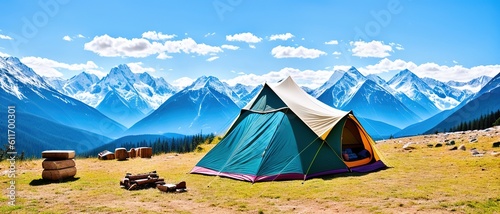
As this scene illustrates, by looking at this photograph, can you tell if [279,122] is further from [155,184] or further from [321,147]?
[155,184]

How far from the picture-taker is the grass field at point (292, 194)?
11.7 m

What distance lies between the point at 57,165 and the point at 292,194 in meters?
11.2

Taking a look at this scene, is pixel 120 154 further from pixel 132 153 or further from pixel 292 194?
pixel 292 194

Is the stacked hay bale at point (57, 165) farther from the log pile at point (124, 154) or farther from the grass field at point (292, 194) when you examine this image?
the log pile at point (124, 154)

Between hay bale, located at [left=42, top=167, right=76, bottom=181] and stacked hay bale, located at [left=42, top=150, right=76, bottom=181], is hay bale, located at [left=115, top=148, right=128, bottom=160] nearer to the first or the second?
stacked hay bale, located at [left=42, top=150, right=76, bottom=181]

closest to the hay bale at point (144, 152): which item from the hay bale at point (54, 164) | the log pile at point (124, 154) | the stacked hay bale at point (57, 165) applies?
the log pile at point (124, 154)

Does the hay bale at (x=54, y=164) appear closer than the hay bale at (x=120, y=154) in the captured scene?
Yes

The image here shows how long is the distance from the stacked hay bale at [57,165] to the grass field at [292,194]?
492 millimetres

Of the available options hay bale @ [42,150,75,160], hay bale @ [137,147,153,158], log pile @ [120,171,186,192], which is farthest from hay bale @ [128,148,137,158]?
log pile @ [120,171,186,192]

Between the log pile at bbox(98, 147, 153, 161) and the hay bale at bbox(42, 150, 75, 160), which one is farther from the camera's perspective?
the log pile at bbox(98, 147, 153, 161)

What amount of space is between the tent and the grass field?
86 cm

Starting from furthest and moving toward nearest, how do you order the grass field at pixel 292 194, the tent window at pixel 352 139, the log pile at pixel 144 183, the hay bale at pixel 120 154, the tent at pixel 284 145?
the hay bale at pixel 120 154, the tent window at pixel 352 139, the tent at pixel 284 145, the log pile at pixel 144 183, the grass field at pixel 292 194

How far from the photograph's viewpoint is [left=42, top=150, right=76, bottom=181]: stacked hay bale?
17.6 m

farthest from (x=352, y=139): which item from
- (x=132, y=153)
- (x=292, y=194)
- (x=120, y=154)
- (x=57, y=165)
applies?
(x=132, y=153)
